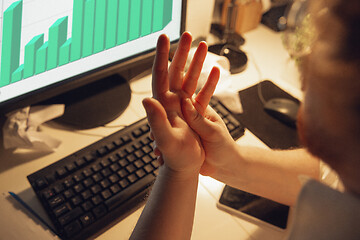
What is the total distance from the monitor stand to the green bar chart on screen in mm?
149

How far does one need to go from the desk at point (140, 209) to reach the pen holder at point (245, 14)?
18 cm

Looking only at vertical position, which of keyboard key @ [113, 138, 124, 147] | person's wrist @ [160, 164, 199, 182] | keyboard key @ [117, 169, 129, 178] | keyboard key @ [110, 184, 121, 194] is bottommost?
keyboard key @ [110, 184, 121, 194]

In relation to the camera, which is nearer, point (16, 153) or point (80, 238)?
point (80, 238)

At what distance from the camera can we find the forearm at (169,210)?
1.57 feet

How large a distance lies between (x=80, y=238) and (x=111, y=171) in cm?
12

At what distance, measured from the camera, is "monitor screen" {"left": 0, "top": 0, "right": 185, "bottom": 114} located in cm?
52

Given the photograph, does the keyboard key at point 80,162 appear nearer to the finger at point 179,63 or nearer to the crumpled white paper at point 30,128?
the crumpled white paper at point 30,128

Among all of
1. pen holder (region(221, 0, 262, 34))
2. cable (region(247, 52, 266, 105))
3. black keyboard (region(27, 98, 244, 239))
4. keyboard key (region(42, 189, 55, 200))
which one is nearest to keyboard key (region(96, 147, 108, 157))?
black keyboard (region(27, 98, 244, 239))

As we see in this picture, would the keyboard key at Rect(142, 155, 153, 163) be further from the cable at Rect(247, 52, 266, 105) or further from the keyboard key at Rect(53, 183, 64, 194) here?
the cable at Rect(247, 52, 266, 105)

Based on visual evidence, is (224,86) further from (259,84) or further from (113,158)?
(113,158)

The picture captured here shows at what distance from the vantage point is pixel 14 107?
1.85 feet

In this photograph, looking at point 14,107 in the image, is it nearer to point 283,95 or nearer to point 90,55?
point 90,55

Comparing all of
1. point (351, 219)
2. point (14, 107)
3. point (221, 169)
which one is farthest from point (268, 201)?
point (14, 107)

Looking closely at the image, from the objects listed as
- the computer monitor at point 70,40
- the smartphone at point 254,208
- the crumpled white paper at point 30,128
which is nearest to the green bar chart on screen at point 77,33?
the computer monitor at point 70,40
